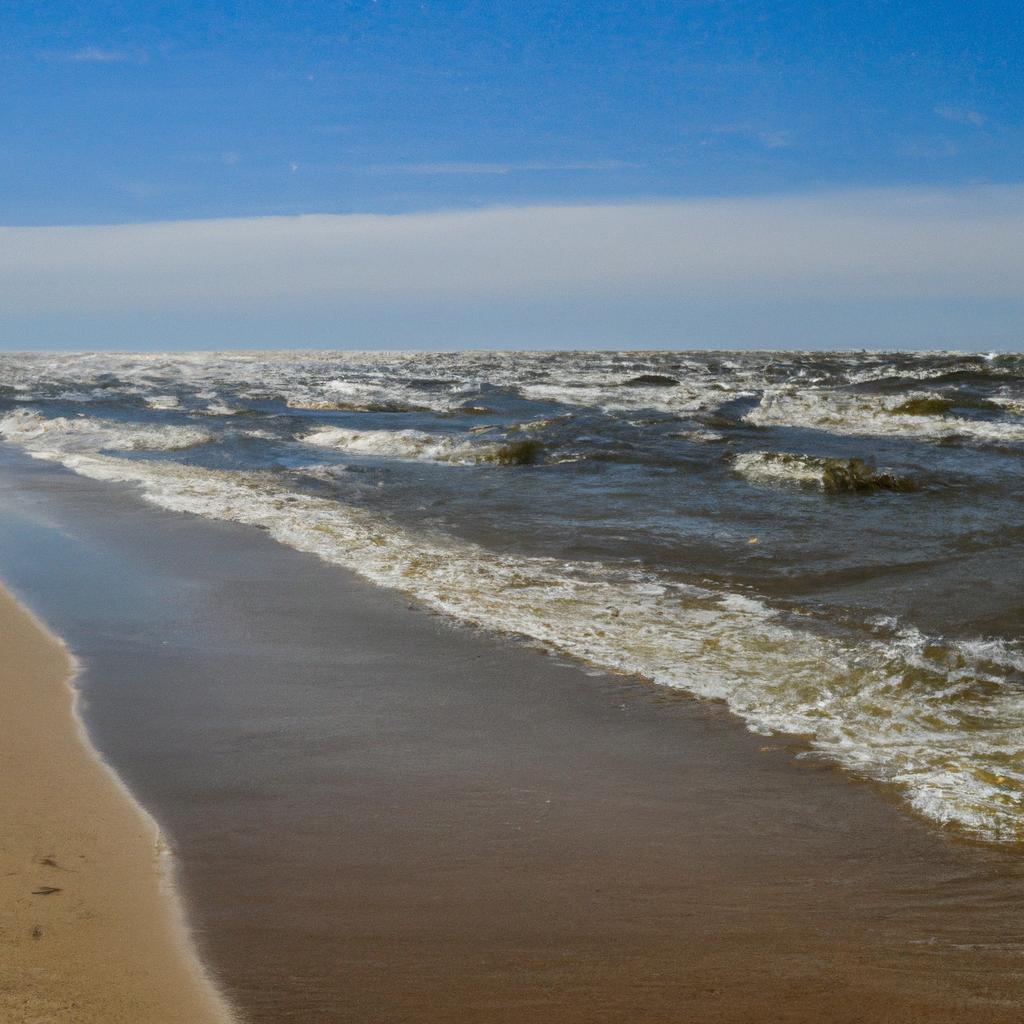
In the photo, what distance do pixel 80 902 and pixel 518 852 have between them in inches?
46.5

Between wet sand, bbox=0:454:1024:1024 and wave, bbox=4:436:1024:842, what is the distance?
8.2 inches

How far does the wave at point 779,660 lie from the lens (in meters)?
3.62

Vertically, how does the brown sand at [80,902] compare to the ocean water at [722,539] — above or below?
below

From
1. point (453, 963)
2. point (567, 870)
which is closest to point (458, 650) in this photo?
point (567, 870)

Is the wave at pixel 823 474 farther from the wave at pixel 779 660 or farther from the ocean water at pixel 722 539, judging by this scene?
the wave at pixel 779 660

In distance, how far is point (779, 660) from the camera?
4.98 meters

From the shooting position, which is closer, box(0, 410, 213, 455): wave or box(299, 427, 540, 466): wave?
box(299, 427, 540, 466): wave

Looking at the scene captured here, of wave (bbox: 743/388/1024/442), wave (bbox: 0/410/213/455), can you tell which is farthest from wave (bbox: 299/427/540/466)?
wave (bbox: 743/388/1024/442)

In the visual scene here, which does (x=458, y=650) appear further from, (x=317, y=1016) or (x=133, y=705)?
(x=317, y=1016)

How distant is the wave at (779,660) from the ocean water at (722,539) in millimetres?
15

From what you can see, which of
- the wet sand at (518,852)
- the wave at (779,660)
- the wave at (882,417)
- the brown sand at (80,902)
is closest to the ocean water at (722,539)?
the wave at (779,660)

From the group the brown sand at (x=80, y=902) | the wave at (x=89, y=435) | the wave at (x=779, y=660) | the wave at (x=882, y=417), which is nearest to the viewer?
the brown sand at (x=80, y=902)

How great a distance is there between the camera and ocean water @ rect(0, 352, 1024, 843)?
14.1 feet

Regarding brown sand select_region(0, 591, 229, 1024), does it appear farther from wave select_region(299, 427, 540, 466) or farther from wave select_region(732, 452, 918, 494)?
wave select_region(299, 427, 540, 466)
